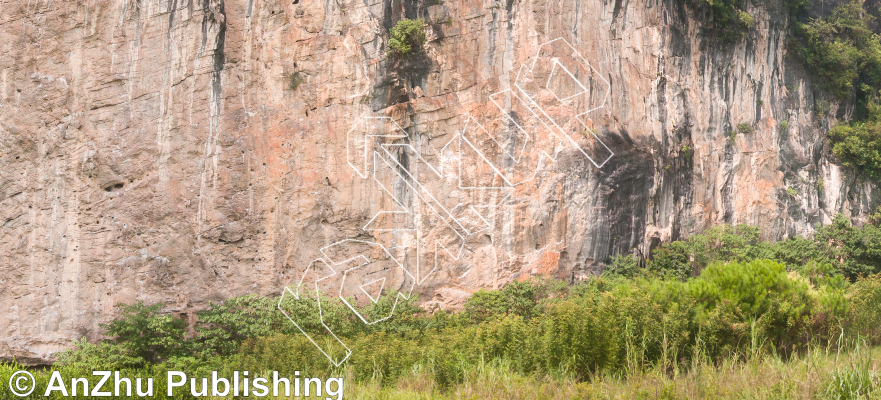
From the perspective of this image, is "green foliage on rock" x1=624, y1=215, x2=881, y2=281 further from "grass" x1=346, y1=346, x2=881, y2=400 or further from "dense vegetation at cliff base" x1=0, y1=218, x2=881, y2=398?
"grass" x1=346, y1=346, x2=881, y2=400

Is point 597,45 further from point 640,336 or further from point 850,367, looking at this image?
point 850,367

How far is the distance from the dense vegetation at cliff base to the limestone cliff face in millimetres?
795

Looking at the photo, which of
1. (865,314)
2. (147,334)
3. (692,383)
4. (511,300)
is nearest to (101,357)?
(147,334)

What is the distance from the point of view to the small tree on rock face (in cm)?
1212

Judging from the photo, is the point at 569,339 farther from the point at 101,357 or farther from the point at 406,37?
the point at 101,357

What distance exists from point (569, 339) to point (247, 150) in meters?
6.89

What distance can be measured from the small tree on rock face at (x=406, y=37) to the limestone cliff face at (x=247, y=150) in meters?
0.20

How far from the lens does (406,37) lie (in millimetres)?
12219

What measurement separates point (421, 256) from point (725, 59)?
7609 mm

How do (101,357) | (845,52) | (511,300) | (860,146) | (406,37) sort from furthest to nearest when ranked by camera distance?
(845,52)
(860,146)
(406,37)
(511,300)
(101,357)

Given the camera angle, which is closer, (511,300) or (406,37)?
(511,300)

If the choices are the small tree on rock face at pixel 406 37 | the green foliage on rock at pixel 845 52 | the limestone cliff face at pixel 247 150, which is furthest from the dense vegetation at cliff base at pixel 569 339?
the green foliage on rock at pixel 845 52

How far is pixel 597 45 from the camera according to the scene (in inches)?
495

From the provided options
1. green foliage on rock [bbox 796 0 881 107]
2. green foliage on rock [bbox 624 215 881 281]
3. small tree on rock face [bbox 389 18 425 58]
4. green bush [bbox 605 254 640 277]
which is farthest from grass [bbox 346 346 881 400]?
green foliage on rock [bbox 796 0 881 107]
